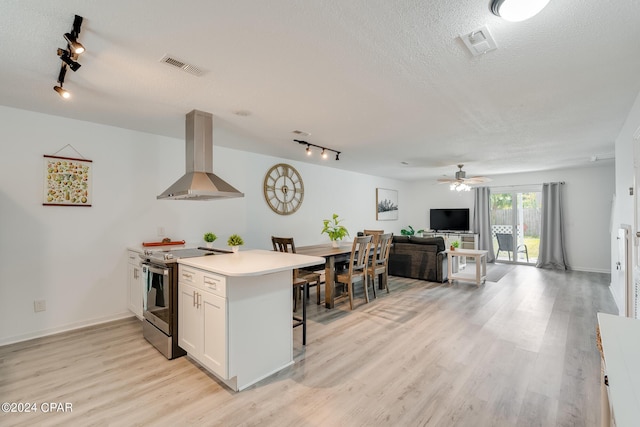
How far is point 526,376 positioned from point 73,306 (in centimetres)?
453

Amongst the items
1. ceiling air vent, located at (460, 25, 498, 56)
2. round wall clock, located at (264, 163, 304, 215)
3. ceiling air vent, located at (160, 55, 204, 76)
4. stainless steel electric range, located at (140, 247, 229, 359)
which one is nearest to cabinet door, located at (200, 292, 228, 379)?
stainless steel electric range, located at (140, 247, 229, 359)

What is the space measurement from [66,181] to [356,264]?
12.2 feet

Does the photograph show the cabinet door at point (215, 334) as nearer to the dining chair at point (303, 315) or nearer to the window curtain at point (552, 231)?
the dining chair at point (303, 315)

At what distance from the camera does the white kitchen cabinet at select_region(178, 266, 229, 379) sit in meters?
2.19

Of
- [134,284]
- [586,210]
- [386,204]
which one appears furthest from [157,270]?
[586,210]

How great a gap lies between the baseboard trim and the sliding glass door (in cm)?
833

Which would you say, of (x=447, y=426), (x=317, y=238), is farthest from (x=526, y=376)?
(x=317, y=238)

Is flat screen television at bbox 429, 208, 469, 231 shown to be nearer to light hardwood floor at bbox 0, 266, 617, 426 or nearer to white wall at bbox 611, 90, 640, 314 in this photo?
white wall at bbox 611, 90, 640, 314

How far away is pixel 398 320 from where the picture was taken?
11.9 ft

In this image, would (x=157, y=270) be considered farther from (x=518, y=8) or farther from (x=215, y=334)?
(x=518, y=8)

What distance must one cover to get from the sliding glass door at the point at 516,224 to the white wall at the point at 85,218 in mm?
6868

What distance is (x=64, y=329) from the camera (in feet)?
10.6

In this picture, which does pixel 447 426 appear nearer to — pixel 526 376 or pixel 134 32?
pixel 526 376

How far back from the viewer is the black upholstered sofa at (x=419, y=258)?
5.53 metres
